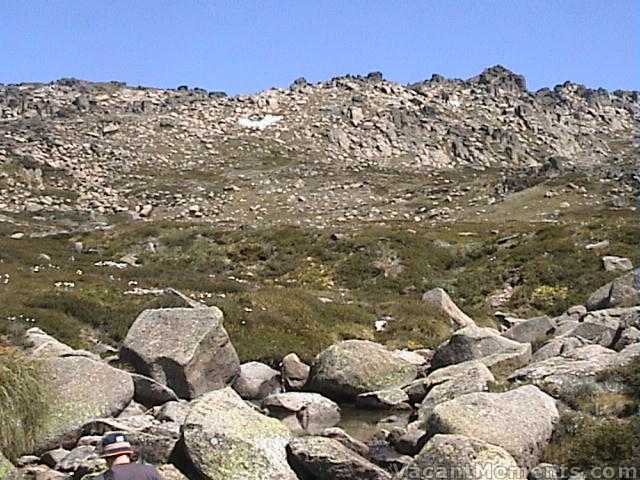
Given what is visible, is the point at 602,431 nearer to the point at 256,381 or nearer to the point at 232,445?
the point at 232,445

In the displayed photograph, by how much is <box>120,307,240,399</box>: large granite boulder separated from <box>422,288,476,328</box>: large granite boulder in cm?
1263

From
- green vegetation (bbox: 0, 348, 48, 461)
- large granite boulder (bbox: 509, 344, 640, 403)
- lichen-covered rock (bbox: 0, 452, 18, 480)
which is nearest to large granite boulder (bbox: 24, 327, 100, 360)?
green vegetation (bbox: 0, 348, 48, 461)

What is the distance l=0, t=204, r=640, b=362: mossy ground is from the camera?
26.5 metres

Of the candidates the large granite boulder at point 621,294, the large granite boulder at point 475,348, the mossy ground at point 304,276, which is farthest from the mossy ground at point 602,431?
the mossy ground at point 304,276

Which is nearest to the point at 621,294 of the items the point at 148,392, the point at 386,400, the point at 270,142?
the point at 386,400

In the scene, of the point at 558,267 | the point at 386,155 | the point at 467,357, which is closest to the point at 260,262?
the point at 558,267

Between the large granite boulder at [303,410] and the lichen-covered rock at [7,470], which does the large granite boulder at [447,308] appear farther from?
the lichen-covered rock at [7,470]

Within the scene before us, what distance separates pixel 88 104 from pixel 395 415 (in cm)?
15062

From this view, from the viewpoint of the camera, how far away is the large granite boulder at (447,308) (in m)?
31.7

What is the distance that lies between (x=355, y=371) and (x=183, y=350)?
15.7 feet

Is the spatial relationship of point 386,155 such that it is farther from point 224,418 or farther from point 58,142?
point 224,418

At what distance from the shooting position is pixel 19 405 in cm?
1409

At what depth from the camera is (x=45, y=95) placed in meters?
183

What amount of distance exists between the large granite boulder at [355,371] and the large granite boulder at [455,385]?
211 cm
